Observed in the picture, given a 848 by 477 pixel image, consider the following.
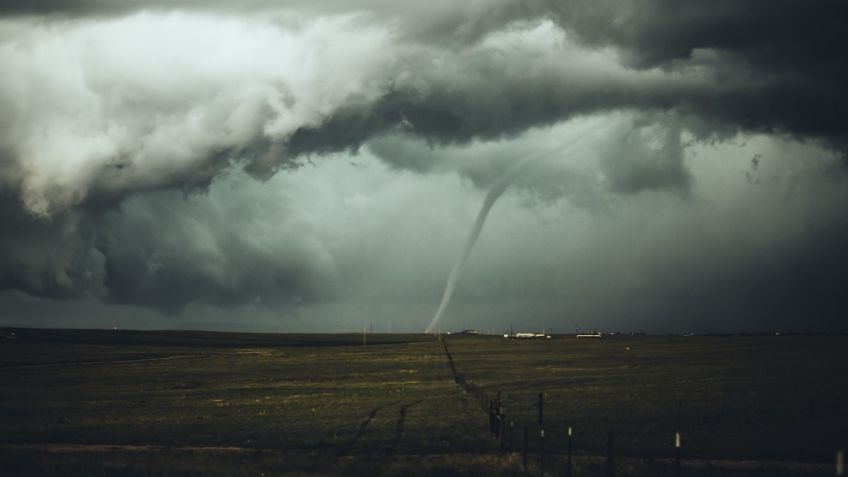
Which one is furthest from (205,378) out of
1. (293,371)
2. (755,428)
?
(755,428)

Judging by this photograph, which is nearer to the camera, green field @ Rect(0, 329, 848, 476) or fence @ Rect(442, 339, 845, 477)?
fence @ Rect(442, 339, 845, 477)

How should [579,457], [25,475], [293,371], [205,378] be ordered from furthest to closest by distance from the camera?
1. [293,371]
2. [205,378]
3. [579,457]
4. [25,475]

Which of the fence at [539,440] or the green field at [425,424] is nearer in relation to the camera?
the fence at [539,440]

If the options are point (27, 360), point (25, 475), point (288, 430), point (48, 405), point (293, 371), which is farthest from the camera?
point (27, 360)

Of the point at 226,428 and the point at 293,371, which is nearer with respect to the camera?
the point at 226,428

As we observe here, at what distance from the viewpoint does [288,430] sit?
4872 centimetres

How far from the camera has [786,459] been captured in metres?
36.2

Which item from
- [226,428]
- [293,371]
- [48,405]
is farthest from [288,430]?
[293,371]

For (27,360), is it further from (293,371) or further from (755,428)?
(755,428)

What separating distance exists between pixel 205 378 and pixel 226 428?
5452cm

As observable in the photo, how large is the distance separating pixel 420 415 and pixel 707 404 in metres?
19.0

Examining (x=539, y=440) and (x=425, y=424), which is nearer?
(x=539, y=440)

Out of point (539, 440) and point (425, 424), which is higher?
point (539, 440)

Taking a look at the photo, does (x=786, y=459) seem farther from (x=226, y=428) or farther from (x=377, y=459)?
(x=226, y=428)
